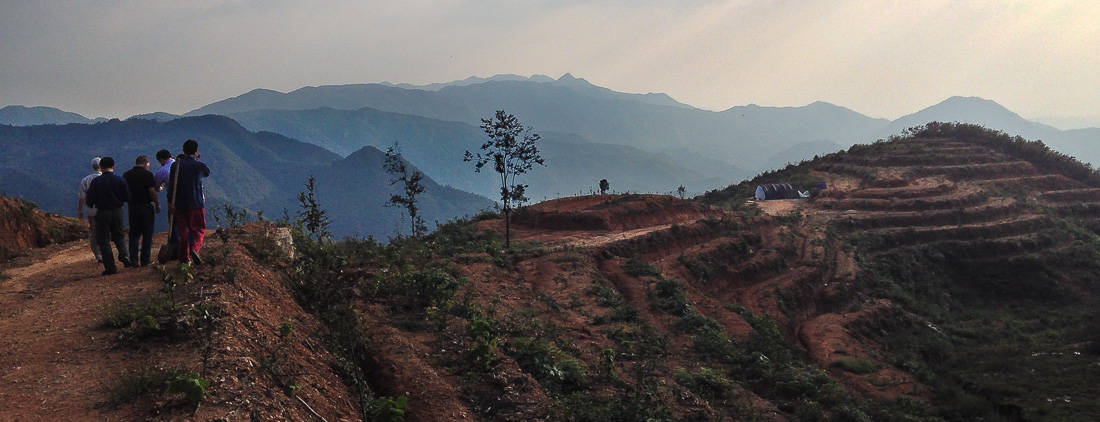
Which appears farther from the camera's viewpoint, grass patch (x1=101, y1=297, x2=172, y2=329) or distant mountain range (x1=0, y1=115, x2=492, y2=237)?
distant mountain range (x1=0, y1=115, x2=492, y2=237)

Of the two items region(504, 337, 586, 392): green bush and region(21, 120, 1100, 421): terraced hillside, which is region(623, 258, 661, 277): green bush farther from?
region(504, 337, 586, 392): green bush

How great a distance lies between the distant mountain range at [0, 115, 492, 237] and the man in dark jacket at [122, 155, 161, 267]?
59221 mm

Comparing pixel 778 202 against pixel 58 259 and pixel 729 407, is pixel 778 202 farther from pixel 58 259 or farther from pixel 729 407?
pixel 58 259

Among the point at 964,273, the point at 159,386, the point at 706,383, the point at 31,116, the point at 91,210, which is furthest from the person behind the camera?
the point at 31,116

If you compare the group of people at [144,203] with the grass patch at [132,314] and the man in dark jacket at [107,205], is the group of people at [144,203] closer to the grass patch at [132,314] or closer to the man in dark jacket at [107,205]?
the man in dark jacket at [107,205]

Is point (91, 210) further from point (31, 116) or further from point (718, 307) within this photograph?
point (31, 116)

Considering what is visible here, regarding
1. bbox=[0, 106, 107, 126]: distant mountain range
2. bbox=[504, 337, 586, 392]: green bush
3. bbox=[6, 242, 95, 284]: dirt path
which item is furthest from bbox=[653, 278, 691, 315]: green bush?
bbox=[0, 106, 107, 126]: distant mountain range

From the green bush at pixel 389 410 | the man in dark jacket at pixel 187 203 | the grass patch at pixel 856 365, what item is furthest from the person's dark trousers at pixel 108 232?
the grass patch at pixel 856 365

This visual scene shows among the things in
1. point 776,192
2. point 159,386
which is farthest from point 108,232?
point 776,192

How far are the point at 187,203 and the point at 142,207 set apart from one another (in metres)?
1.40

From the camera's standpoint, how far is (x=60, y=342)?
18.2 ft

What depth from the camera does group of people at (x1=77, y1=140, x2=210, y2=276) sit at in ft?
25.3

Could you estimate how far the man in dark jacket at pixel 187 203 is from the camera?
7.67 metres

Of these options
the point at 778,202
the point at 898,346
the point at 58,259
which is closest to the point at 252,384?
the point at 58,259
